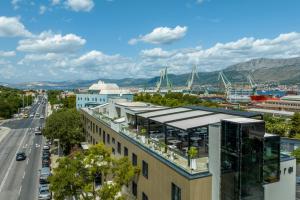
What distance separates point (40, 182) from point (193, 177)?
28.9 meters

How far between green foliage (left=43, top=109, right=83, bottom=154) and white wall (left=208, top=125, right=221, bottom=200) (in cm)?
4063

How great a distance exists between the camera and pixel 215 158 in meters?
16.9

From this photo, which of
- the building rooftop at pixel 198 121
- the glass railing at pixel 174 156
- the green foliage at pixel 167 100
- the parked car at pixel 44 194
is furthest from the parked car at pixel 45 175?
the green foliage at pixel 167 100

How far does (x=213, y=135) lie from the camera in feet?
56.0

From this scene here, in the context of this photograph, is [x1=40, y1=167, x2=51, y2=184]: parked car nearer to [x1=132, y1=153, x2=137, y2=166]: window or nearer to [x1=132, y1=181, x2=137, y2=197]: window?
[x1=132, y1=181, x2=137, y2=197]: window

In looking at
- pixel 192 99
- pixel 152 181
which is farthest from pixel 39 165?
pixel 192 99

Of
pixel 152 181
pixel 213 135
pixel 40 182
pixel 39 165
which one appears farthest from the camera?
pixel 39 165

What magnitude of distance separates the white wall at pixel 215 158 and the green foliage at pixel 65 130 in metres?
40.6

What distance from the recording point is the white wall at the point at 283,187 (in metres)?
17.6

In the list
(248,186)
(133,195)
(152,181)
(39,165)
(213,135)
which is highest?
(213,135)

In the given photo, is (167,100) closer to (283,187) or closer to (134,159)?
(134,159)

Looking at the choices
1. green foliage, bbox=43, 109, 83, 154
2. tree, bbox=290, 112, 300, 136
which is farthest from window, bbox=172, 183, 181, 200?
tree, bbox=290, 112, 300, 136

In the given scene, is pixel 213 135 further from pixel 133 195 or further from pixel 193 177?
pixel 133 195

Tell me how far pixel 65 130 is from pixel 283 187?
4238 cm
